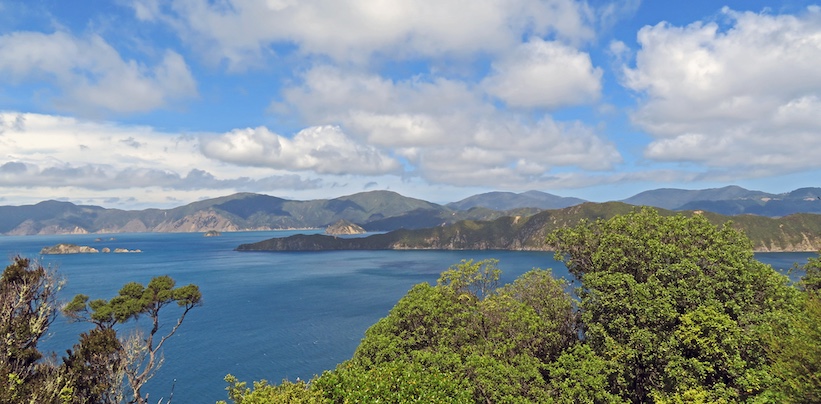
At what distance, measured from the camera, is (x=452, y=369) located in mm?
29172

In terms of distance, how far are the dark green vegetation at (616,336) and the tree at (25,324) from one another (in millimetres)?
11519

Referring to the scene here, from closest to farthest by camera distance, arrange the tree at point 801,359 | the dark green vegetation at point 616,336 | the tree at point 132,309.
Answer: the tree at point 801,359, the dark green vegetation at point 616,336, the tree at point 132,309

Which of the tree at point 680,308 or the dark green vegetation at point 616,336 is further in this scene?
the tree at point 680,308

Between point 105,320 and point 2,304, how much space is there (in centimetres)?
965

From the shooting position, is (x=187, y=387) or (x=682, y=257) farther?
(x=187, y=387)

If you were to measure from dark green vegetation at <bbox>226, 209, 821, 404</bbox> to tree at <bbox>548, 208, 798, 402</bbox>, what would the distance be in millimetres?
103

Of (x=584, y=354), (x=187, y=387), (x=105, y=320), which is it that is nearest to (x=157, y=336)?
(x=187, y=387)

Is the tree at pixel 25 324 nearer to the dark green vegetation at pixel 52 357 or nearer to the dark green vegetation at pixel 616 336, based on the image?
the dark green vegetation at pixel 52 357

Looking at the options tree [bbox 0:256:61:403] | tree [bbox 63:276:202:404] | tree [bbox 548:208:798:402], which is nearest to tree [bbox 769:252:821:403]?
tree [bbox 548:208:798:402]

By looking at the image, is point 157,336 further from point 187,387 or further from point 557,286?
point 557,286

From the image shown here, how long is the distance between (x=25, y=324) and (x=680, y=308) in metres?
49.8

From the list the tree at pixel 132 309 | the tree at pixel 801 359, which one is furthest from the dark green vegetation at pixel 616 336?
the tree at pixel 132 309

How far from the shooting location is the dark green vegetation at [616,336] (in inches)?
918

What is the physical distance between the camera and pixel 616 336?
31.4 meters
